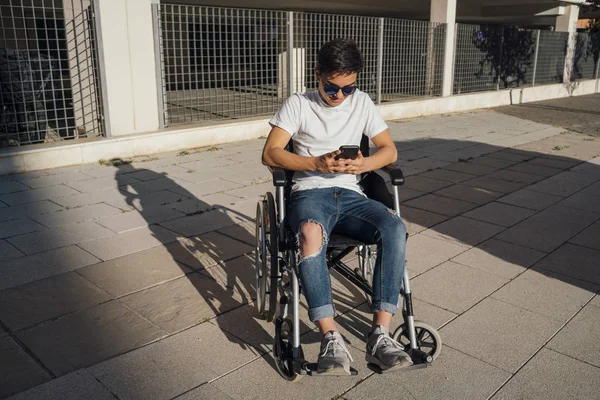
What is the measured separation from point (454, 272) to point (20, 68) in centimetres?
586

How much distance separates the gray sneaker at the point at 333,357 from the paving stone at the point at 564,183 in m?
4.37

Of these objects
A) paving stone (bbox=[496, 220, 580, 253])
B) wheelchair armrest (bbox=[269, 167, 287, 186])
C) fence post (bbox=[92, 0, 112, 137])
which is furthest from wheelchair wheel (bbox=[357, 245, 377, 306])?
fence post (bbox=[92, 0, 112, 137])

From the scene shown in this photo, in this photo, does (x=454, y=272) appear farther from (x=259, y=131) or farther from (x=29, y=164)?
(x=259, y=131)

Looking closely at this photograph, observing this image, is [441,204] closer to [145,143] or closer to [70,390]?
[70,390]

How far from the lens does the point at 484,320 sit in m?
3.18

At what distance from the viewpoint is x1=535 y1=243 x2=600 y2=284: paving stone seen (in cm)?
384

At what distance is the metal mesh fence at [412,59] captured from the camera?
11.8m

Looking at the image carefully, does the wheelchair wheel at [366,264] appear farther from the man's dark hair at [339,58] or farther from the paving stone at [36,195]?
the paving stone at [36,195]

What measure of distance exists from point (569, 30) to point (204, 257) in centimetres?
1799

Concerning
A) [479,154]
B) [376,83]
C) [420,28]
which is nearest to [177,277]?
[479,154]

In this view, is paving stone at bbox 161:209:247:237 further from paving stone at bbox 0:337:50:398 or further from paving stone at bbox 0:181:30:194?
paving stone at bbox 0:181:30:194

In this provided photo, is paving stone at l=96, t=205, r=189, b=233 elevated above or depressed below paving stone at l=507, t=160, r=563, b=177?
above

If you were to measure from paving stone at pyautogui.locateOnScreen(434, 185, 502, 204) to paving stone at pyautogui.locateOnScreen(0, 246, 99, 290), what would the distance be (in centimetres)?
363

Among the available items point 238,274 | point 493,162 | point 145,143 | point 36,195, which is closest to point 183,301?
point 238,274
